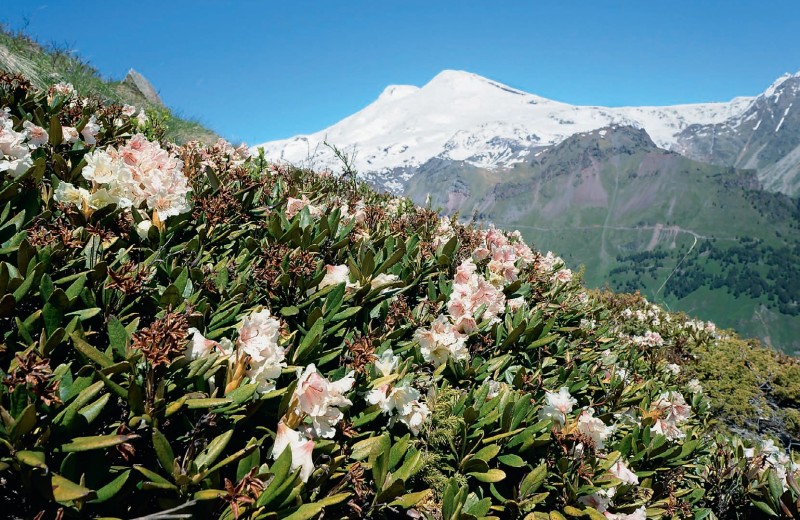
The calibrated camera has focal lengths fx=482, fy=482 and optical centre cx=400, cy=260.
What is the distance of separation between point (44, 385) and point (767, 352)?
8516mm

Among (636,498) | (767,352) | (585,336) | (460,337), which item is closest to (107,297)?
(460,337)

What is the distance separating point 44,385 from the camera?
1.25 meters

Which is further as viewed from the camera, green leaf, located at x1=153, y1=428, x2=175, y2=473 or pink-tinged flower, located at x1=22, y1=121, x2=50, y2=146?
pink-tinged flower, located at x1=22, y1=121, x2=50, y2=146

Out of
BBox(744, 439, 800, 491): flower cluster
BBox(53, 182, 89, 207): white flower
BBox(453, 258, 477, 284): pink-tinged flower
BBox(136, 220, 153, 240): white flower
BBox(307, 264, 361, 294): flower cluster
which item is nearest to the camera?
BBox(53, 182, 89, 207): white flower

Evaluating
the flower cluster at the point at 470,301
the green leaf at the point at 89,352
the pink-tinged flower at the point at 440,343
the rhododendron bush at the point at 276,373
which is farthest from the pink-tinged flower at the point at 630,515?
the green leaf at the point at 89,352

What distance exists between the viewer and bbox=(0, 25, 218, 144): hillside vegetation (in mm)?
6618

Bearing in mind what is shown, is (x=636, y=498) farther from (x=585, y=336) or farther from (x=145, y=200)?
(x=145, y=200)

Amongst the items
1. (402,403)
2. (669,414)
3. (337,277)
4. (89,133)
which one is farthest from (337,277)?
(669,414)

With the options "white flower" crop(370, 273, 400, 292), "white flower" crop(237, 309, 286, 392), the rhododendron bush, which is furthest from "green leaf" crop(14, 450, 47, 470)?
"white flower" crop(370, 273, 400, 292)

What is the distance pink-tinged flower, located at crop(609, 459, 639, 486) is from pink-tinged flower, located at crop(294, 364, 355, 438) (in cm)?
145

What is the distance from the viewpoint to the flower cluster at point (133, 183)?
224 centimetres

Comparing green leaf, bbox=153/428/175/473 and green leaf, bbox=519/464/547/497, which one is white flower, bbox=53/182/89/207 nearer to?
green leaf, bbox=153/428/175/473

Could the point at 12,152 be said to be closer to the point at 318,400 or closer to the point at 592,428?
the point at 318,400

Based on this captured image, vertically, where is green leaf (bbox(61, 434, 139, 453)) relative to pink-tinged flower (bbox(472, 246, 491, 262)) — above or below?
below
